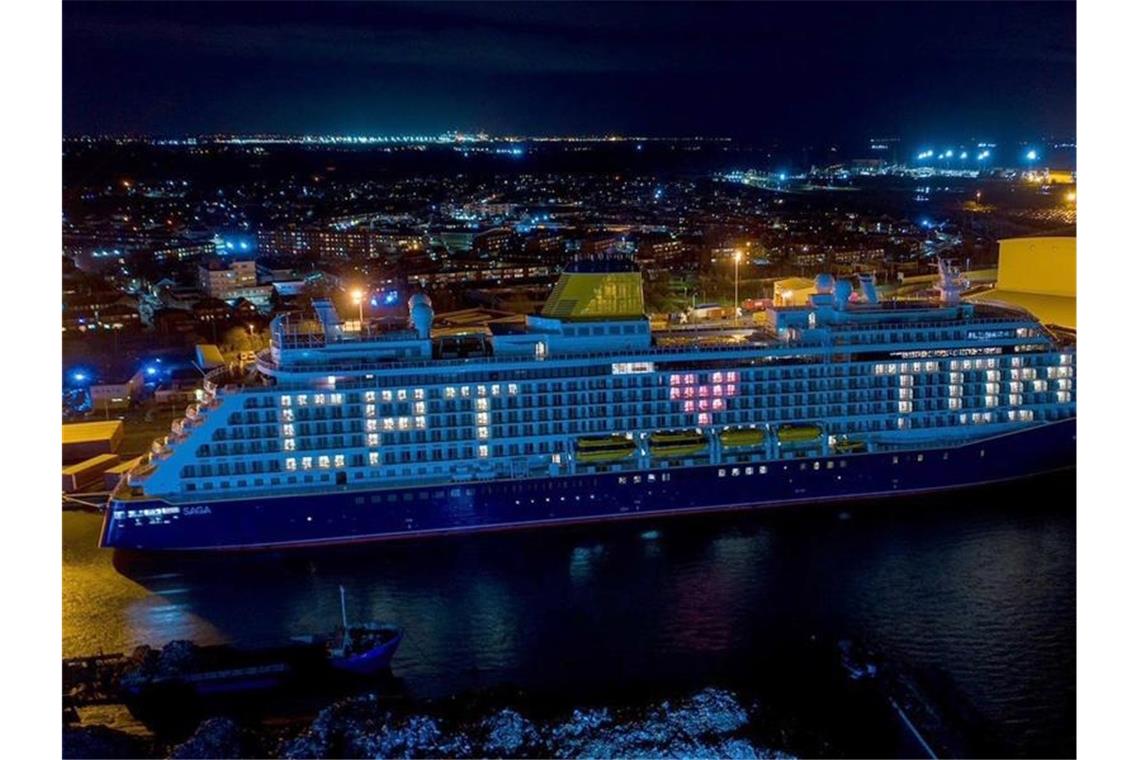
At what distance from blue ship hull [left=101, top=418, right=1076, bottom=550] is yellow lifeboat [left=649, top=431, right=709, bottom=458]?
0.24 m

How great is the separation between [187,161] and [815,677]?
94960mm

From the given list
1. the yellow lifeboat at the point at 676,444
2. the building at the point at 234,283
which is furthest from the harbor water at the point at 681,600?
the building at the point at 234,283

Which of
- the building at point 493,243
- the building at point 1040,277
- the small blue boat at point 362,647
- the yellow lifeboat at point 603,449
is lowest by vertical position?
the small blue boat at point 362,647

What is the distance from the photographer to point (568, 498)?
15.7m

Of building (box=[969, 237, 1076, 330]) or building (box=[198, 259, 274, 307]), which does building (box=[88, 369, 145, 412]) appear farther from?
building (box=[969, 237, 1076, 330])

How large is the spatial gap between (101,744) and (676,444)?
28.2ft

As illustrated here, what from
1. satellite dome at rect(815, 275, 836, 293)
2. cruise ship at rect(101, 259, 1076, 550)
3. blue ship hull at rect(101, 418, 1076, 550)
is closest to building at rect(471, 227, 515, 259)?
satellite dome at rect(815, 275, 836, 293)

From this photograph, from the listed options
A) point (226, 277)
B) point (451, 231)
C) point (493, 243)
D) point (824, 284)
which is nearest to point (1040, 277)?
point (824, 284)

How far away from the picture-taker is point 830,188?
86.4m

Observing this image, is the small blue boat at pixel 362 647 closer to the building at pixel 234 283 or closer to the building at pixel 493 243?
the building at pixel 234 283

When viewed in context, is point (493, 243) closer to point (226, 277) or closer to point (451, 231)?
point (451, 231)

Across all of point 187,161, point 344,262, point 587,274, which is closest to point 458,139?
point 187,161

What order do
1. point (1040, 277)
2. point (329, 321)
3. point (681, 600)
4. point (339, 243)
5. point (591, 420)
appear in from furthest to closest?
point (339, 243) → point (1040, 277) → point (591, 420) → point (329, 321) → point (681, 600)

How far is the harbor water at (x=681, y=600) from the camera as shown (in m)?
11.7
